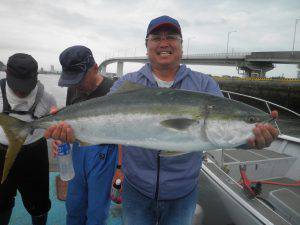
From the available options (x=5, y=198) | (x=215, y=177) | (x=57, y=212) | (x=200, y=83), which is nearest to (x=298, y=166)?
(x=215, y=177)

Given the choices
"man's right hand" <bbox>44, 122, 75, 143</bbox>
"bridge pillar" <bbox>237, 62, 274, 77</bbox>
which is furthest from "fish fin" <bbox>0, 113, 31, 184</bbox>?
"bridge pillar" <bbox>237, 62, 274, 77</bbox>

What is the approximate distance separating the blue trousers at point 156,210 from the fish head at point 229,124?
31.0 inches

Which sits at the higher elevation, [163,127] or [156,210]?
[163,127]

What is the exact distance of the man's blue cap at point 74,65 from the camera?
376cm

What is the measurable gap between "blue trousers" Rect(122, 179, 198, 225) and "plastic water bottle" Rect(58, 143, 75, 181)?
1.13 m

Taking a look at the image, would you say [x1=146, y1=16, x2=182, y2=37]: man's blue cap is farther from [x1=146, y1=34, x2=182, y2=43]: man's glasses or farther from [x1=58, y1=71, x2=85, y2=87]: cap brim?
[x1=58, y1=71, x2=85, y2=87]: cap brim

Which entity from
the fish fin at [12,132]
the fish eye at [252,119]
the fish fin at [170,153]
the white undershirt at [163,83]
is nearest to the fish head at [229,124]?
the fish eye at [252,119]

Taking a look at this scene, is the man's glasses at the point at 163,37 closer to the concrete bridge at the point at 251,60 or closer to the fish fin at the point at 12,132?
the fish fin at the point at 12,132

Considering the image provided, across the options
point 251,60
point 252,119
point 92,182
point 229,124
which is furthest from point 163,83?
point 251,60

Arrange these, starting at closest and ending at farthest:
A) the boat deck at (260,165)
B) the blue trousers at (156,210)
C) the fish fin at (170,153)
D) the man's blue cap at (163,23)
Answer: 1. the fish fin at (170,153)
2. the blue trousers at (156,210)
3. the man's blue cap at (163,23)
4. the boat deck at (260,165)

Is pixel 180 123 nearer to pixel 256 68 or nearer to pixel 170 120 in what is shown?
pixel 170 120

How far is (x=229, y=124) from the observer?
2.63 meters

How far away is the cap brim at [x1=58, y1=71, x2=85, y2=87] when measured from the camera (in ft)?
12.1

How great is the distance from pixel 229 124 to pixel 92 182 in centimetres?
203
